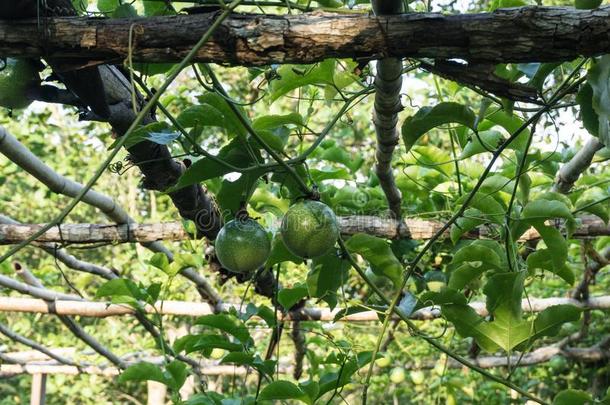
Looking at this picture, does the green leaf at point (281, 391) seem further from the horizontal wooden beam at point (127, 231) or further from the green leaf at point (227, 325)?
the horizontal wooden beam at point (127, 231)

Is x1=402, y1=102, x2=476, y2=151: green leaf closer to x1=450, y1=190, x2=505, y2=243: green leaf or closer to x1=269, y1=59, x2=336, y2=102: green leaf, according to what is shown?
x1=269, y1=59, x2=336, y2=102: green leaf

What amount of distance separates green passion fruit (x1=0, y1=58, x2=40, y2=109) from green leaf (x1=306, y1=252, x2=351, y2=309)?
0.67 metres

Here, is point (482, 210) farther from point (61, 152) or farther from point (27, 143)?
point (61, 152)

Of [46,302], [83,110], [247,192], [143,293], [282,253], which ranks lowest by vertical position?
[46,302]

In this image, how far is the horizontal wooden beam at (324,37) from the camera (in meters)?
0.89

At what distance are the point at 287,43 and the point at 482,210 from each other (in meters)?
0.85

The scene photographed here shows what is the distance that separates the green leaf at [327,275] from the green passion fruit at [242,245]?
0.27m

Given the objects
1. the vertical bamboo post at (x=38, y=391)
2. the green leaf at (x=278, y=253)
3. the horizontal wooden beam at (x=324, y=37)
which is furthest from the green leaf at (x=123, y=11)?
the vertical bamboo post at (x=38, y=391)

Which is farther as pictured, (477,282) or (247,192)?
(477,282)

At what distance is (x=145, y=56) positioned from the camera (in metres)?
0.98

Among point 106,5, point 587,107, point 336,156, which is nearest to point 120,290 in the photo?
point 336,156

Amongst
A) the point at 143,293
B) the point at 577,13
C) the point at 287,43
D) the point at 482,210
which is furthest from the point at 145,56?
the point at 143,293

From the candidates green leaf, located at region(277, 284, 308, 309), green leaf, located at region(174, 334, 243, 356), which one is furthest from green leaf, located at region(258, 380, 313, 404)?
green leaf, located at region(277, 284, 308, 309)

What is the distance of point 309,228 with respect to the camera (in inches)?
47.7
